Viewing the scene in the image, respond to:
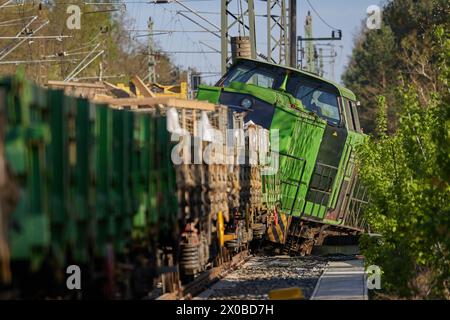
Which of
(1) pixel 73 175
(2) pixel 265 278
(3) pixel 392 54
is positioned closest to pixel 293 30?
(2) pixel 265 278

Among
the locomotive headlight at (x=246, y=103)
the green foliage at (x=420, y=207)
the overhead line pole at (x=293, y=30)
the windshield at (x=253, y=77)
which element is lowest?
the green foliage at (x=420, y=207)

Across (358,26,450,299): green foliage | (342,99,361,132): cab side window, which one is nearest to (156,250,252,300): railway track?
(358,26,450,299): green foliage

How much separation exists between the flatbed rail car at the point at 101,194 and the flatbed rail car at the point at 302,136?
24.1 ft

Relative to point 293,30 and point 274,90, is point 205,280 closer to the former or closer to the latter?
point 274,90

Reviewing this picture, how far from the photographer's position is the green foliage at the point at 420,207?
42.5 feet

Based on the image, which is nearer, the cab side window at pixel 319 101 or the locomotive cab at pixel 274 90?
the locomotive cab at pixel 274 90

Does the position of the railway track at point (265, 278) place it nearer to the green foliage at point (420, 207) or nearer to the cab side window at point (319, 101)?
the green foliage at point (420, 207)

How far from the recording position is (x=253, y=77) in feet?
87.3

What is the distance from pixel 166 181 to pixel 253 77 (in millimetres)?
13383

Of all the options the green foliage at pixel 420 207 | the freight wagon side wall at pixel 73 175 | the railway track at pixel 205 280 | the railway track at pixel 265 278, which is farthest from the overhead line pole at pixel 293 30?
the freight wagon side wall at pixel 73 175

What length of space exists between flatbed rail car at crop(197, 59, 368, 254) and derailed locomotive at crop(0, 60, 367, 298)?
0.10ft

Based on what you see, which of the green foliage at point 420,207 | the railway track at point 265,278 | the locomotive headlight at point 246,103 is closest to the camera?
the green foliage at point 420,207
